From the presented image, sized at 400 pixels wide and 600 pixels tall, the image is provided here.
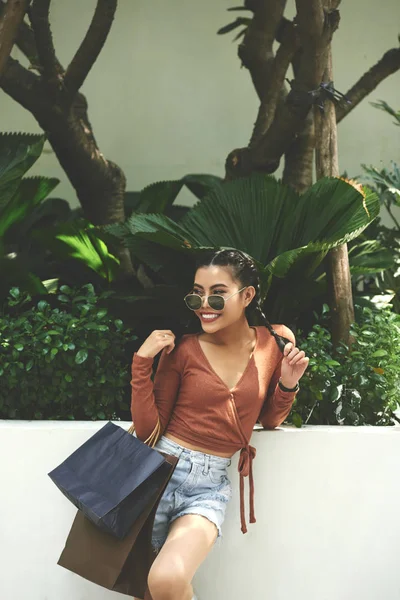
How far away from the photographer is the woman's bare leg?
2350 mm

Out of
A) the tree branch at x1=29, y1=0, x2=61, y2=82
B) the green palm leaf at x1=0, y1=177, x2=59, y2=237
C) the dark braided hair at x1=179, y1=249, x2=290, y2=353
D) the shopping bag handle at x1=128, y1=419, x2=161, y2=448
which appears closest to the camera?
the shopping bag handle at x1=128, y1=419, x2=161, y2=448

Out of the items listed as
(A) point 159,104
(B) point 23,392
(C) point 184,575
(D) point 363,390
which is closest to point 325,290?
(D) point 363,390

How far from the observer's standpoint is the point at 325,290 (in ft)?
12.3

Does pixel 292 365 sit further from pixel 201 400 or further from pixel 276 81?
pixel 276 81

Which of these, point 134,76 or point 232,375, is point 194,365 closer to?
point 232,375

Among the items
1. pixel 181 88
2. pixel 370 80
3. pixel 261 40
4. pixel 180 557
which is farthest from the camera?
pixel 181 88

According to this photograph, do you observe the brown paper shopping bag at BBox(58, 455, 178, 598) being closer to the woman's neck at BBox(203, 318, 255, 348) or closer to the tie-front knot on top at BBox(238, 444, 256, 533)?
the tie-front knot on top at BBox(238, 444, 256, 533)

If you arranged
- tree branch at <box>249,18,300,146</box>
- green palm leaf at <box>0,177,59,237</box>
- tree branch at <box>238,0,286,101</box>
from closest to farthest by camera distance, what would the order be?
green palm leaf at <box>0,177,59,237</box>, tree branch at <box>249,18,300,146</box>, tree branch at <box>238,0,286,101</box>

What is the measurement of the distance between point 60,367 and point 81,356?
13 cm

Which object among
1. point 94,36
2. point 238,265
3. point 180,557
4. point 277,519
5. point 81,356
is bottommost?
point 277,519

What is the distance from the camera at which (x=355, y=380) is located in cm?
316

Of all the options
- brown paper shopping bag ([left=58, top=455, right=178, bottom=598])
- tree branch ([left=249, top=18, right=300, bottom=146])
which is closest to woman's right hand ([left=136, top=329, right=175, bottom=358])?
brown paper shopping bag ([left=58, top=455, right=178, bottom=598])

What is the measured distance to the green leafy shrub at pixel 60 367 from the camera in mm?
3131

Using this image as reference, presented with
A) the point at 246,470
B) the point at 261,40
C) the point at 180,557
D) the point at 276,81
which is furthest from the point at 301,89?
the point at 180,557
